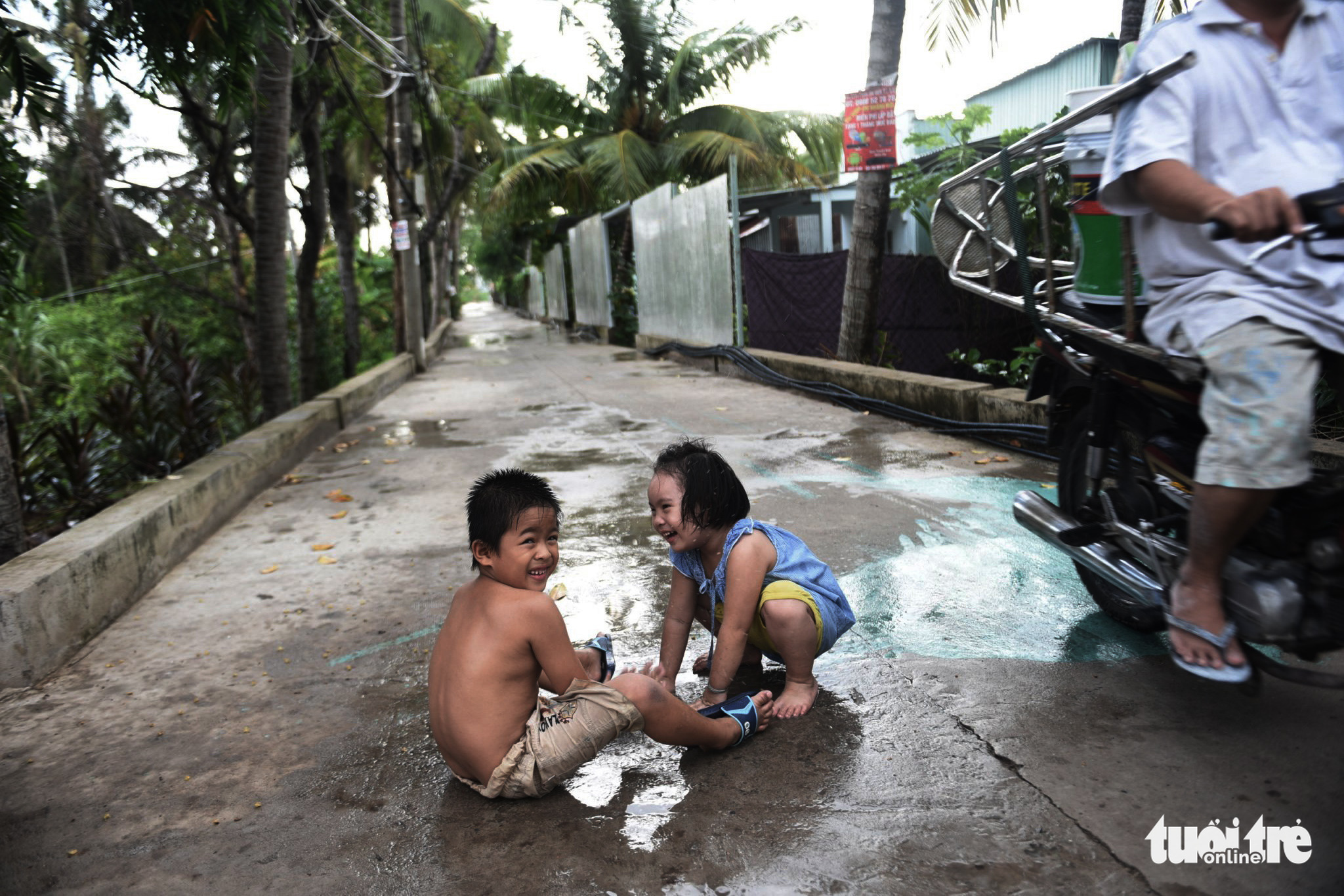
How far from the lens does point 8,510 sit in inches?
161

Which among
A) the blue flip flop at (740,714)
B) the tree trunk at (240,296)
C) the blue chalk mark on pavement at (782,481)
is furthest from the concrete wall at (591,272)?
the blue flip flop at (740,714)

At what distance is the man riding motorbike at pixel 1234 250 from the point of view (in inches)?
79.4

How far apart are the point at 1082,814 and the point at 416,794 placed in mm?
1539

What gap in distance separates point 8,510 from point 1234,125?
464cm

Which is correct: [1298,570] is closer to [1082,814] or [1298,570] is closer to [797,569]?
[1082,814]

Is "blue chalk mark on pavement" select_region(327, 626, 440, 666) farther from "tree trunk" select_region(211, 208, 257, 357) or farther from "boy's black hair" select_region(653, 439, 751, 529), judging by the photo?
"tree trunk" select_region(211, 208, 257, 357)

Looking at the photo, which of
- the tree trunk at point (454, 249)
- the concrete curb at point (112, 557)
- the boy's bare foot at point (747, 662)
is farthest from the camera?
the tree trunk at point (454, 249)

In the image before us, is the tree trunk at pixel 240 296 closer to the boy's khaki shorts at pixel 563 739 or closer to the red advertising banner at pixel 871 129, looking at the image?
the red advertising banner at pixel 871 129

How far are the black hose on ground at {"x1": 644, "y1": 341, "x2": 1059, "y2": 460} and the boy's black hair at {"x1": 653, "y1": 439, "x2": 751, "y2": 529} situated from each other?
350 cm

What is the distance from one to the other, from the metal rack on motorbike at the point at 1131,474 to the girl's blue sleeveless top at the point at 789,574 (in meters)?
0.76

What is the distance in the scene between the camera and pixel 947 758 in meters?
2.36

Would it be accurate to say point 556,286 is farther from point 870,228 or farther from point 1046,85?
point 870,228

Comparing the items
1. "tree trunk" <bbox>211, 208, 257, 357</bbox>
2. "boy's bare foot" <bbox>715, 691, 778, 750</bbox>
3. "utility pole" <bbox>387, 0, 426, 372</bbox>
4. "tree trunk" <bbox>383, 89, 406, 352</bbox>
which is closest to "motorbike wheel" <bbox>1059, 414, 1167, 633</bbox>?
"boy's bare foot" <bbox>715, 691, 778, 750</bbox>

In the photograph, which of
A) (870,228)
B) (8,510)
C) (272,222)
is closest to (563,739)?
(8,510)
